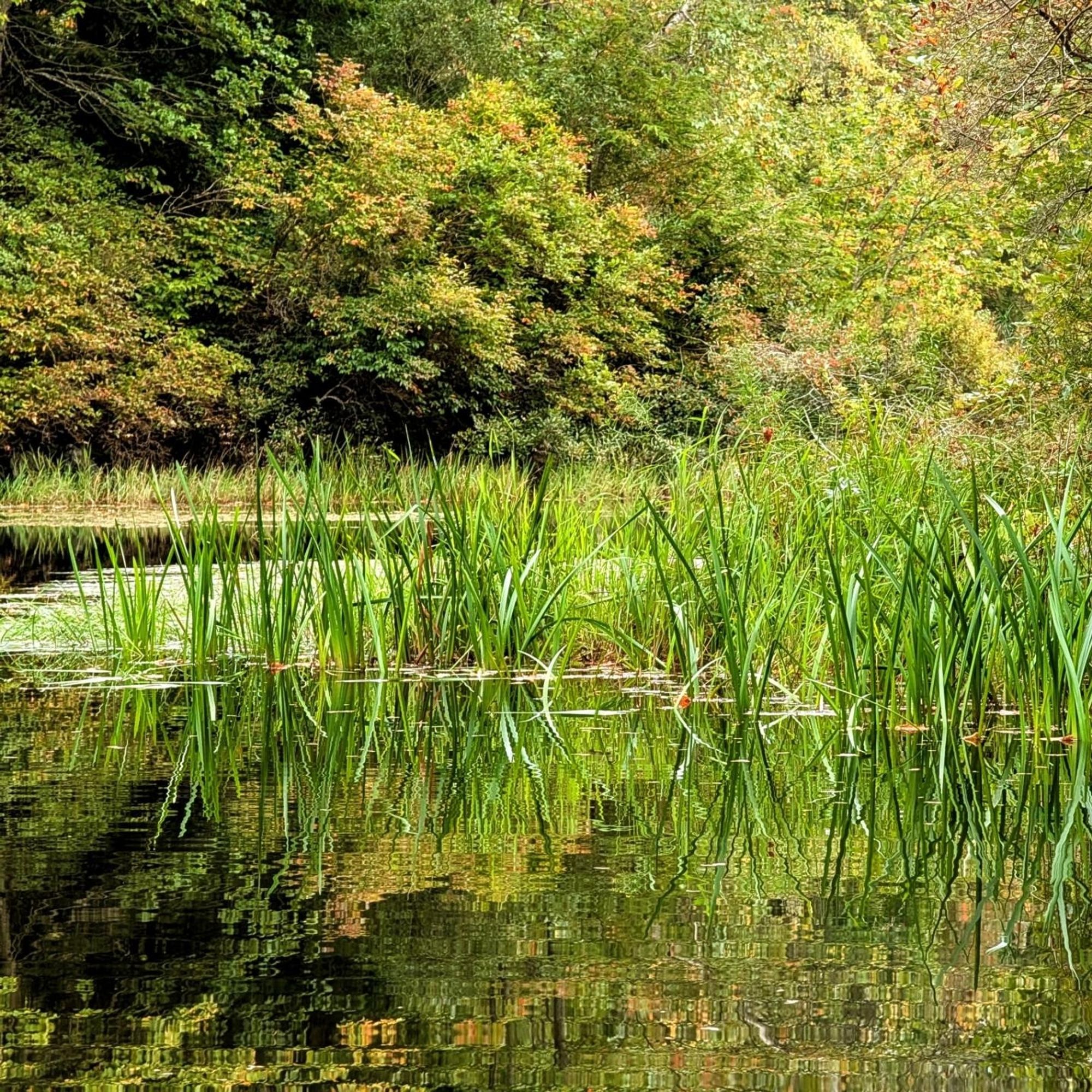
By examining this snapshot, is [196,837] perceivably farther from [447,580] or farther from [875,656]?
[447,580]

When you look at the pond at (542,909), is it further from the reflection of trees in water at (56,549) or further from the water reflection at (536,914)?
the reflection of trees in water at (56,549)

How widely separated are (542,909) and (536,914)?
1.1 inches

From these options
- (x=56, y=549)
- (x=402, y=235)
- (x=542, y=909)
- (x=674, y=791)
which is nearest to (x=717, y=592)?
(x=674, y=791)

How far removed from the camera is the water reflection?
1271 mm

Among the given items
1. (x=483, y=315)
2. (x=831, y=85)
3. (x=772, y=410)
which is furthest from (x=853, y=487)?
(x=831, y=85)

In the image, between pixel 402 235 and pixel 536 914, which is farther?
pixel 402 235

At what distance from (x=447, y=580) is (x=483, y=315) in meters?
13.1

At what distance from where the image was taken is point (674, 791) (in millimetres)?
2527

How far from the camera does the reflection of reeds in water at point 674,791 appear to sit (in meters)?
1.89

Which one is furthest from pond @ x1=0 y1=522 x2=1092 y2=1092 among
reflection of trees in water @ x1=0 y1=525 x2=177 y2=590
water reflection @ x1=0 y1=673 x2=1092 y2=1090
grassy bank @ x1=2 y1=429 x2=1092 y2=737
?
reflection of trees in water @ x1=0 y1=525 x2=177 y2=590

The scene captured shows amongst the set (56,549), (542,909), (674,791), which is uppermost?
(542,909)

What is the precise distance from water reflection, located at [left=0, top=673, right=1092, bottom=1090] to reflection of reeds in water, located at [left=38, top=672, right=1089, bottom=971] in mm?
10

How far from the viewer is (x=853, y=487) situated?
173 inches

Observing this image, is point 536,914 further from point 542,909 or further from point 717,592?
point 717,592
